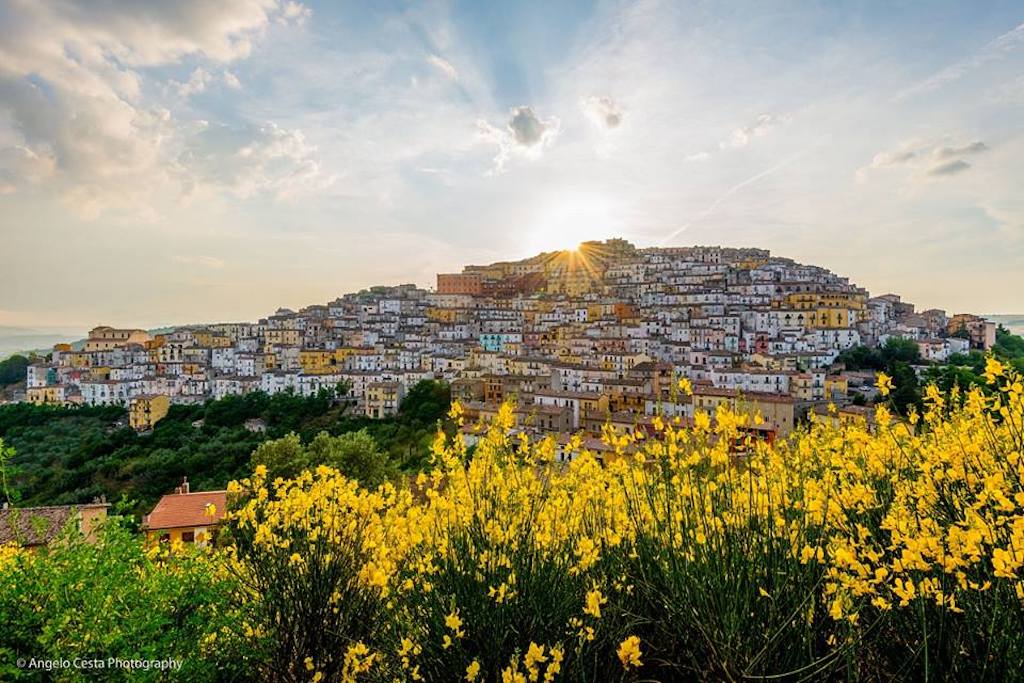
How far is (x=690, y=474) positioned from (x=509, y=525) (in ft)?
4.77

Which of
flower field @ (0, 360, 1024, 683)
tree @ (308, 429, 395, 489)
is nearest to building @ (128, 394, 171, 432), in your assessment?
tree @ (308, 429, 395, 489)

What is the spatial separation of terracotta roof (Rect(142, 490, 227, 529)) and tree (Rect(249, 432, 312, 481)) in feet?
8.10

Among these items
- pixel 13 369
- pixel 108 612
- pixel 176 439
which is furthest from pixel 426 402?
pixel 13 369

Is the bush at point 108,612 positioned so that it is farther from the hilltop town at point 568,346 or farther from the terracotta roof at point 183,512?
the hilltop town at point 568,346

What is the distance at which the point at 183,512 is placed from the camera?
82.2ft

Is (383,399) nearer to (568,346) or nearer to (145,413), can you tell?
(568,346)

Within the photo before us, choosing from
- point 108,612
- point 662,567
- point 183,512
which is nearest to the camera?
point 662,567

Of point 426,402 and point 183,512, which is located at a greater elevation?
point 426,402

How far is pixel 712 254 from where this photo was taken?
110188 millimetres

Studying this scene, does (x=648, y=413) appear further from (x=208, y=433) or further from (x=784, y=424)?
(x=208, y=433)

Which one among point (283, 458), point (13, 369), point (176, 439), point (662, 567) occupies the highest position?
point (662, 567)

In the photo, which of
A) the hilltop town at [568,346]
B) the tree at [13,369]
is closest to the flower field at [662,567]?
the hilltop town at [568,346]

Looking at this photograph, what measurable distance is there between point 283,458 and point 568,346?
47.7 metres

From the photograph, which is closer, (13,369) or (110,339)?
(110,339)
